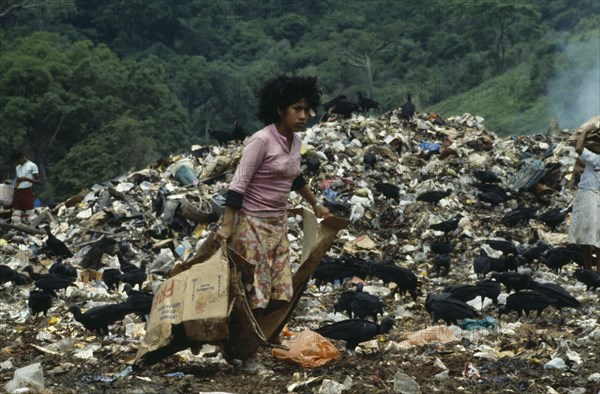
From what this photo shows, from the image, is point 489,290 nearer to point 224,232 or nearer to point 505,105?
point 224,232

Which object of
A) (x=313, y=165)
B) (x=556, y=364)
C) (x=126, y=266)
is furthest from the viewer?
(x=313, y=165)

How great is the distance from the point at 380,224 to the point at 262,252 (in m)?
7.03

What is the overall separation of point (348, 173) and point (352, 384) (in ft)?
27.5

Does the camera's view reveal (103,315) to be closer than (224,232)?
No

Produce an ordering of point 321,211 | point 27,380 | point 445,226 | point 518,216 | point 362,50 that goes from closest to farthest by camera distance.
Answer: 1. point 27,380
2. point 321,211
3. point 445,226
4. point 518,216
5. point 362,50

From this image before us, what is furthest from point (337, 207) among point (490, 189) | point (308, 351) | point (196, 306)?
point (196, 306)

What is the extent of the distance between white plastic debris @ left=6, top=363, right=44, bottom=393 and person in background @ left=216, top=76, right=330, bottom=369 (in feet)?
3.74

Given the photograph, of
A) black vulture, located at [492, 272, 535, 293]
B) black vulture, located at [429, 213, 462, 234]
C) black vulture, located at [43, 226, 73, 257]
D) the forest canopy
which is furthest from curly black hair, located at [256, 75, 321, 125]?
the forest canopy

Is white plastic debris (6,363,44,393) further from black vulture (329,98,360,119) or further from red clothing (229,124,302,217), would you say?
black vulture (329,98,360,119)

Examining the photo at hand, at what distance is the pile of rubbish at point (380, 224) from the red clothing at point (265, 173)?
113cm

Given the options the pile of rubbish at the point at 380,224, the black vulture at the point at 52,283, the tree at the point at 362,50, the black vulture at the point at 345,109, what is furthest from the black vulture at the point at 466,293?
the tree at the point at 362,50

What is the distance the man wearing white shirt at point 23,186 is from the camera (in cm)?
1278

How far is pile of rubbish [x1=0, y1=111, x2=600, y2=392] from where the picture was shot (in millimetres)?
6582

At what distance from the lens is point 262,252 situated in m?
5.21
